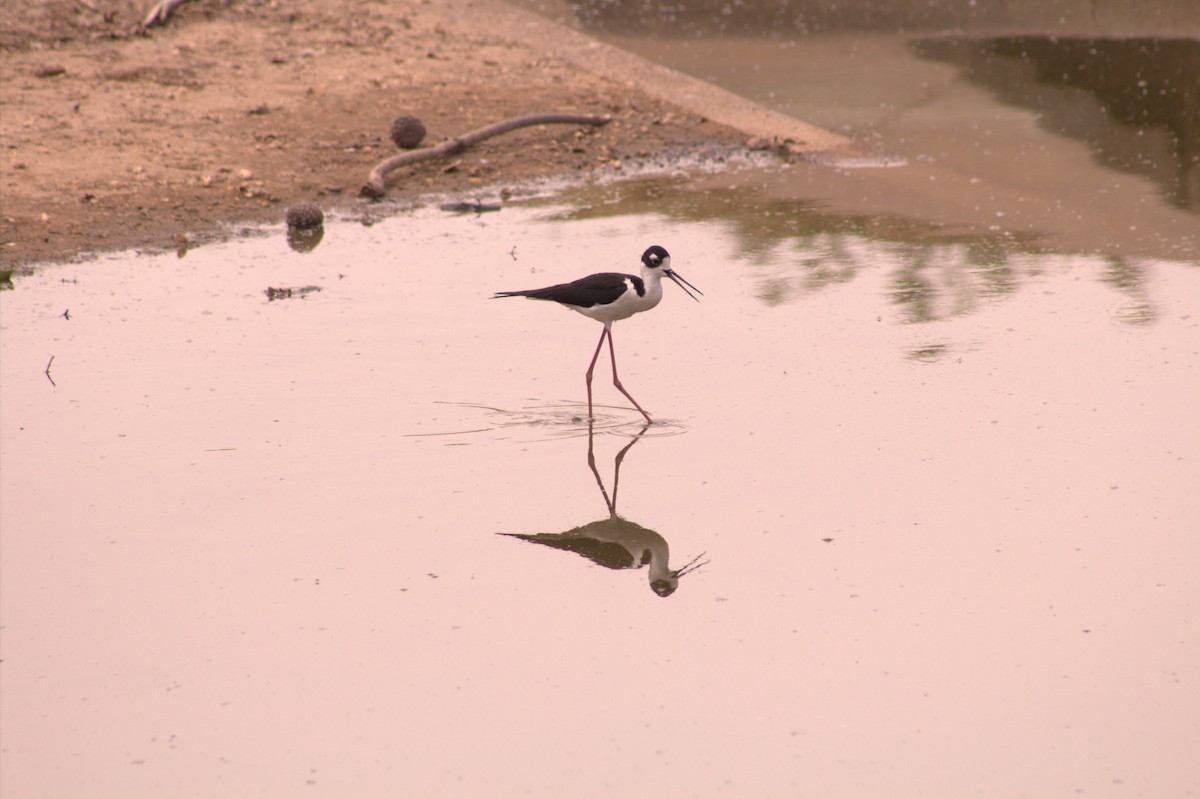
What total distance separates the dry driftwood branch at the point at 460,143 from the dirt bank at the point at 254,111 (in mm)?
98

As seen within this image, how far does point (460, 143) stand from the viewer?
11.3 m

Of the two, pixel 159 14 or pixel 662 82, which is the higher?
pixel 159 14

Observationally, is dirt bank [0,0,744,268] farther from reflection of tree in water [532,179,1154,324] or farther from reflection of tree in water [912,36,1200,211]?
reflection of tree in water [912,36,1200,211]

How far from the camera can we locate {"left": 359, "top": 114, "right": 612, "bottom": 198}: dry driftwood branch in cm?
1038

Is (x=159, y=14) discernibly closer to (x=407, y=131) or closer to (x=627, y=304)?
(x=407, y=131)

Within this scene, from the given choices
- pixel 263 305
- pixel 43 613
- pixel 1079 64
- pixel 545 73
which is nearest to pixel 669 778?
pixel 43 613

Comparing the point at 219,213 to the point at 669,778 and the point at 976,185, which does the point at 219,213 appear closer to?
the point at 976,185

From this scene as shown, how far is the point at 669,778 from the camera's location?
370 cm

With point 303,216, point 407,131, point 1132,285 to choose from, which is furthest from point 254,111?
point 1132,285

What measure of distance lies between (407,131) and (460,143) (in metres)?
0.43

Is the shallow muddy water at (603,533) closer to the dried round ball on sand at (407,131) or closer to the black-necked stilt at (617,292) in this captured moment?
the black-necked stilt at (617,292)

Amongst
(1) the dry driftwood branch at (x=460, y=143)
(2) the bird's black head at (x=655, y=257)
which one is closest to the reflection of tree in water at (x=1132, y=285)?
(2) the bird's black head at (x=655, y=257)

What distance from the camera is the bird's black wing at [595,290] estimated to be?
6.41m

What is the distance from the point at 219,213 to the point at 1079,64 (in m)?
8.55
